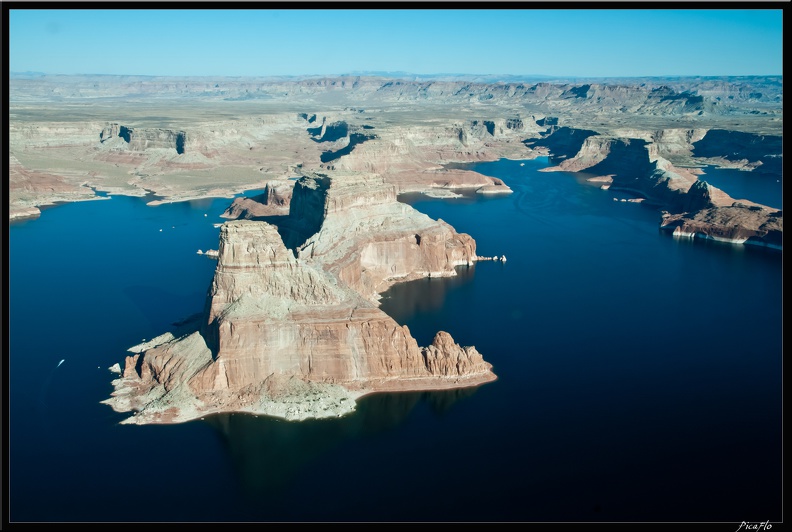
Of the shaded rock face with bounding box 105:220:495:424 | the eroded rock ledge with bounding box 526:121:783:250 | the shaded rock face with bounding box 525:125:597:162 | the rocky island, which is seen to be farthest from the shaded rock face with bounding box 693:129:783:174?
the shaded rock face with bounding box 105:220:495:424

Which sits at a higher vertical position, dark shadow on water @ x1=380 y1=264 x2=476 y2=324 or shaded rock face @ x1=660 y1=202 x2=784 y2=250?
shaded rock face @ x1=660 y1=202 x2=784 y2=250

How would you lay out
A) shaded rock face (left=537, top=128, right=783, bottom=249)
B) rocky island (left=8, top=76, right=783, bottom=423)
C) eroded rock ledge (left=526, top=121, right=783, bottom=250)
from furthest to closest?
eroded rock ledge (left=526, top=121, right=783, bottom=250) < shaded rock face (left=537, top=128, right=783, bottom=249) < rocky island (left=8, top=76, right=783, bottom=423)

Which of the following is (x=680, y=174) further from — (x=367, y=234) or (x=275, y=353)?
(x=275, y=353)

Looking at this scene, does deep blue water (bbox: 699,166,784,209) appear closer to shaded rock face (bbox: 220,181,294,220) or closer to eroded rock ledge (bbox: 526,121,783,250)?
eroded rock ledge (bbox: 526,121,783,250)

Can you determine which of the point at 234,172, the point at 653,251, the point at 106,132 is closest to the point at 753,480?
the point at 653,251

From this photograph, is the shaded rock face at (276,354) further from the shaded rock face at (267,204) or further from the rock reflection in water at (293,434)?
the shaded rock face at (267,204)

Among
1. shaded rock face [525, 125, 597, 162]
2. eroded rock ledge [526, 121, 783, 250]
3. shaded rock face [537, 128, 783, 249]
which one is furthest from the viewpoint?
shaded rock face [525, 125, 597, 162]
